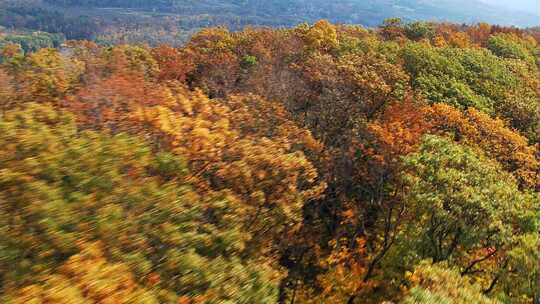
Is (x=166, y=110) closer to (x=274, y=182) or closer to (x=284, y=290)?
(x=274, y=182)

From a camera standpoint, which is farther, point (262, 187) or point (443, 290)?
point (262, 187)

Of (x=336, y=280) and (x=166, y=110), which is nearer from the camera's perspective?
(x=166, y=110)

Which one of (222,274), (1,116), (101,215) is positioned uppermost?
(1,116)

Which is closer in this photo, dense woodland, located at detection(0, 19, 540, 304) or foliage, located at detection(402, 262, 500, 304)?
dense woodland, located at detection(0, 19, 540, 304)

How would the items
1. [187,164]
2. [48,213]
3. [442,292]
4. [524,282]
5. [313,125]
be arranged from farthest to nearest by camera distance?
[313,125] → [524,282] → [187,164] → [442,292] → [48,213]

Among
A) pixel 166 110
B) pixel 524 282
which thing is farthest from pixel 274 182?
pixel 524 282

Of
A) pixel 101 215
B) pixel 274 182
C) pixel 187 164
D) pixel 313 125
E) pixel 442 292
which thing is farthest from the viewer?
pixel 313 125

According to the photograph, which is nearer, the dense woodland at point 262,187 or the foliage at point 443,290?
the dense woodland at point 262,187

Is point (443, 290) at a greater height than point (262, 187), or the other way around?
point (262, 187)
